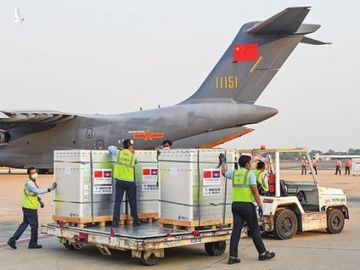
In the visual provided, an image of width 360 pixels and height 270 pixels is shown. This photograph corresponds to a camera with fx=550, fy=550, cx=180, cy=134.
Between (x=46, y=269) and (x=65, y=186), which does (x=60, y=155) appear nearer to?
(x=65, y=186)

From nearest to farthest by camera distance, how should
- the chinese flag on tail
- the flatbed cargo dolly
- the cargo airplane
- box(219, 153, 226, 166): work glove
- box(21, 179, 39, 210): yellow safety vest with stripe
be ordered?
the flatbed cargo dolly < box(219, 153, 226, 166): work glove < box(21, 179, 39, 210): yellow safety vest with stripe < the cargo airplane < the chinese flag on tail

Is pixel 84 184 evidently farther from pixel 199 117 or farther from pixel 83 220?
pixel 199 117

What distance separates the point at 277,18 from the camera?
22484mm

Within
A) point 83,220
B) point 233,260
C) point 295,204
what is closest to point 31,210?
point 83,220

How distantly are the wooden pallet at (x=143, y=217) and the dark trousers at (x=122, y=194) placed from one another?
1.13 feet

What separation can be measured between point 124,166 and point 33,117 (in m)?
20.6

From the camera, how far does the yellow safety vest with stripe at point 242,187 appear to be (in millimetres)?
9031

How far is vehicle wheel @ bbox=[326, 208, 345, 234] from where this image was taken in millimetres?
12133

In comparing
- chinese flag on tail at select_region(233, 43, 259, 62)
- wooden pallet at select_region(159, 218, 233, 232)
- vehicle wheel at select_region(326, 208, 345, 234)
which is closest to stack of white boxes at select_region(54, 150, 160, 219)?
wooden pallet at select_region(159, 218, 233, 232)

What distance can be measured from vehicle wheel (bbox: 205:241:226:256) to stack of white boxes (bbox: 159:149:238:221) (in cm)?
48

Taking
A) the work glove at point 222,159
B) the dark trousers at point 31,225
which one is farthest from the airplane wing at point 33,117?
the work glove at point 222,159

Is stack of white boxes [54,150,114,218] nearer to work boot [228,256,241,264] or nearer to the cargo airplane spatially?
work boot [228,256,241,264]

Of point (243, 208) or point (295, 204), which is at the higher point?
point (243, 208)

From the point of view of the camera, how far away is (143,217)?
10766 millimetres
